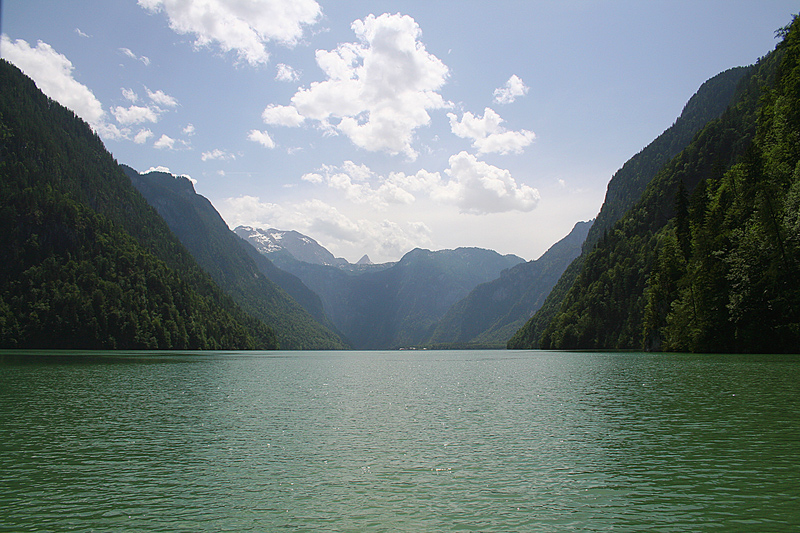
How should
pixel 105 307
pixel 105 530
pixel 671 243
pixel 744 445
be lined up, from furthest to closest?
pixel 105 307
pixel 671 243
pixel 744 445
pixel 105 530

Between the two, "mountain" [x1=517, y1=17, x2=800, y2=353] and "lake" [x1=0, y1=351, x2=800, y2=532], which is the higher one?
"mountain" [x1=517, y1=17, x2=800, y2=353]

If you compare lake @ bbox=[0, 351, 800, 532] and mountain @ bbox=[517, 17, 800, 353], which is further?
mountain @ bbox=[517, 17, 800, 353]

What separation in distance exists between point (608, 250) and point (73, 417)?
196 meters

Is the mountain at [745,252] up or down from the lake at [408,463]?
up

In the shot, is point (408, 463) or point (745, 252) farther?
point (745, 252)

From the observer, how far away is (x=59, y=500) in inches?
646

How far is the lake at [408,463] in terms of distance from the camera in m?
14.6

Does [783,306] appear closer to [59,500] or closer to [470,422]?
[470,422]

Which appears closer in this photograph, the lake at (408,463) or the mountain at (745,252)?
the lake at (408,463)

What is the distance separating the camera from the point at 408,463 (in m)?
21.4

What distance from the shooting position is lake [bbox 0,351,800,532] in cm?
1465

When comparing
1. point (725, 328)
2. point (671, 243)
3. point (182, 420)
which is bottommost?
point (182, 420)

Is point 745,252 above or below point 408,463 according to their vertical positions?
above

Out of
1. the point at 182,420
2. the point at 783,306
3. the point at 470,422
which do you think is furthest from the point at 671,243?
the point at 182,420
